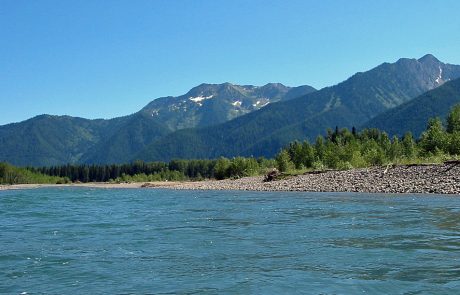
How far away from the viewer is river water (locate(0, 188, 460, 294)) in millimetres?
11609

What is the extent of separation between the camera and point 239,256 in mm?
15586

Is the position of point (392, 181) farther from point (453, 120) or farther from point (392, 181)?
point (453, 120)

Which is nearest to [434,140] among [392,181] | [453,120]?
[453,120]

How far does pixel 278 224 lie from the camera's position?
24656 millimetres

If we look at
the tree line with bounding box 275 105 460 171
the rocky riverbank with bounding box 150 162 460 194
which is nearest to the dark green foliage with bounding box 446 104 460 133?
the tree line with bounding box 275 105 460 171

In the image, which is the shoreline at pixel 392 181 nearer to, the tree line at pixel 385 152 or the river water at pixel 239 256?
the tree line at pixel 385 152

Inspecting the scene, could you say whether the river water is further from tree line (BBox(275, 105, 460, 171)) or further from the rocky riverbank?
tree line (BBox(275, 105, 460, 171))

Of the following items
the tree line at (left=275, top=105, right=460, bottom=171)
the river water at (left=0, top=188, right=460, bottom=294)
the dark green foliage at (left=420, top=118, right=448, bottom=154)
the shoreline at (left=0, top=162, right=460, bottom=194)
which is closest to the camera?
the river water at (left=0, top=188, right=460, bottom=294)

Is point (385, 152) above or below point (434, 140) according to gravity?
below

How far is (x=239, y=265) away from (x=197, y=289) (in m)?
2.92

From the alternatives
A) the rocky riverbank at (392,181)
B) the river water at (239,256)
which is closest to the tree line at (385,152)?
the rocky riverbank at (392,181)

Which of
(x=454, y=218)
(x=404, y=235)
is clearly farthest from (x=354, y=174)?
(x=404, y=235)

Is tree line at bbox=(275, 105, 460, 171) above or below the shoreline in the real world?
above

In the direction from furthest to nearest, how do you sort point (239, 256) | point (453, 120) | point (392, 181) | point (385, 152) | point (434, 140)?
point (385, 152) → point (453, 120) → point (434, 140) → point (392, 181) → point (239, 256)
